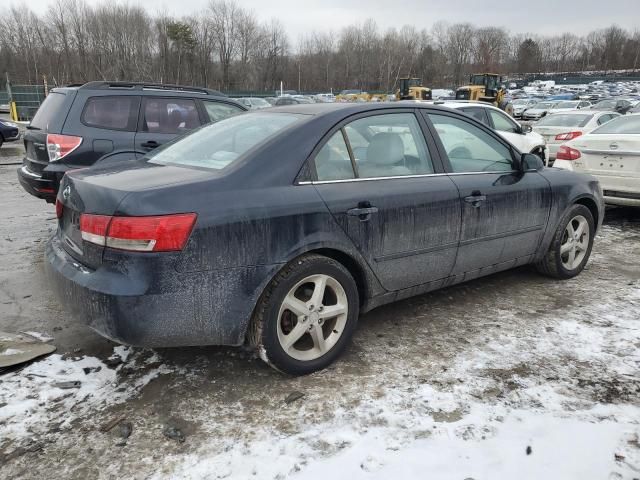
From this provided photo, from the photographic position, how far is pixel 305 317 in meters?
2.95

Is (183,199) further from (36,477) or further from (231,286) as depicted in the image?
(36,477)

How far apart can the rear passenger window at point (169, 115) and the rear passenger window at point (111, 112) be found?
157 millimetres

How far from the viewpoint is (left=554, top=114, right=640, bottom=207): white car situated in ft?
20.9

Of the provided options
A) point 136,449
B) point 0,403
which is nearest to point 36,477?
point 136,449

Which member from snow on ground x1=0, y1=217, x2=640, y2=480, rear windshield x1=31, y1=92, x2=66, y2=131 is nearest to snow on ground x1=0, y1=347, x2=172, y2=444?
snow on ground x1=0, y1=217, x2=640, y2=480

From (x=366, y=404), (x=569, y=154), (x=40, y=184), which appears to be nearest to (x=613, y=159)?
(x=569, y=154)

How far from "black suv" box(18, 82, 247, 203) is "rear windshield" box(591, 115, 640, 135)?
17.3 feet

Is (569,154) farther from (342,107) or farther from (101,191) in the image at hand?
(101,191)

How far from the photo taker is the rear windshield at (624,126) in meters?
6.91

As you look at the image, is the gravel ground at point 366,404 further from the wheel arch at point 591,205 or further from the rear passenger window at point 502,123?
the rear passenger window at point 502,123

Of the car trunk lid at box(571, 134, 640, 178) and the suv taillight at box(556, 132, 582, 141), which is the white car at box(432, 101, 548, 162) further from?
the car trunk lid at box(571, 134, 640, 178)

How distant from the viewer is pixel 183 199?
8.30 ft

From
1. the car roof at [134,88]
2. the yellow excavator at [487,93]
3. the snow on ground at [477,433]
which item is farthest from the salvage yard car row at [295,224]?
the yellow excavator at [487,93]

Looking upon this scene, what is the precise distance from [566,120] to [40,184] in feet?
37.5
